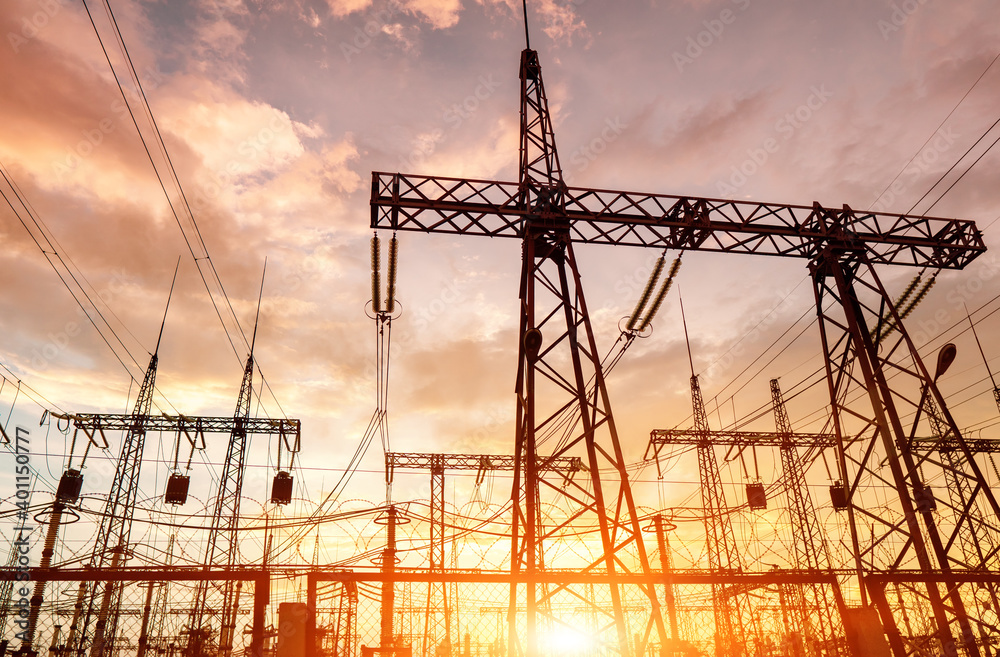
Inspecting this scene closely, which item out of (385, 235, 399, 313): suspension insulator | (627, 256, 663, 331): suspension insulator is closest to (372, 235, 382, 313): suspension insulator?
(385, 235, 399, 313): suspension insulator

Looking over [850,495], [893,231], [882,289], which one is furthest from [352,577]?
[893,231]

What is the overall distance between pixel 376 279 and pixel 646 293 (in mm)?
6563

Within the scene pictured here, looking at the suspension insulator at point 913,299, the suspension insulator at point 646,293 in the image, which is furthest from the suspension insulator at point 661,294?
the suspension insulator at point 913,299

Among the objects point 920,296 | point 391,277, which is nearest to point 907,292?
point 920,296

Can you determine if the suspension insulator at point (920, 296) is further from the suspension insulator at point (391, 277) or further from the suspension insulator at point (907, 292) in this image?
the suspension insulator at point (391, 277)

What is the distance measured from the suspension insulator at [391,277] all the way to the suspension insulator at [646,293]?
611 centimetres

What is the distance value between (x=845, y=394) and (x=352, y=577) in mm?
12388

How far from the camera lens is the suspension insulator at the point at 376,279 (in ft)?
41.8

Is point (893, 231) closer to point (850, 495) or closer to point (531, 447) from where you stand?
point (850, 495)

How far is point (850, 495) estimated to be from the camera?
12445 millimetres

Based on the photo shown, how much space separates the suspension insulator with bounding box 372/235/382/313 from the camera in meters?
12.7

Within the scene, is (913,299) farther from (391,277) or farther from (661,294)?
(391,277)

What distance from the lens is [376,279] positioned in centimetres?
1317

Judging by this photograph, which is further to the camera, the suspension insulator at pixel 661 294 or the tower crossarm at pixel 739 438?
the tower crossarm at pixel 739 438
